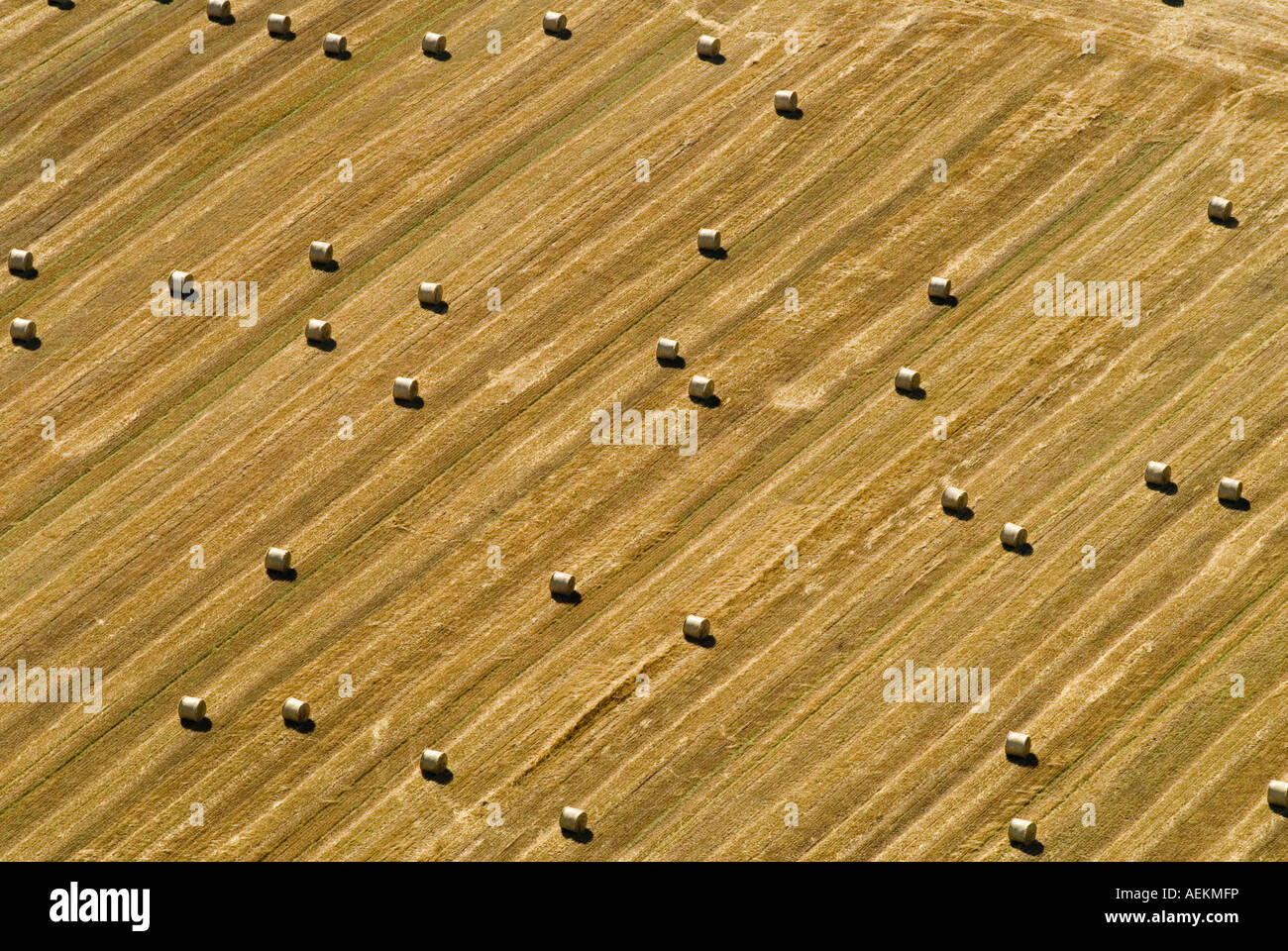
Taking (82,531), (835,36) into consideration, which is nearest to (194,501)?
(82,531)

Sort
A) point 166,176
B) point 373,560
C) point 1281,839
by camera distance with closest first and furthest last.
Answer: point 1281,839
point 373,560
point 166,176

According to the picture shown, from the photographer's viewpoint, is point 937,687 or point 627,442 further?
point 627,442

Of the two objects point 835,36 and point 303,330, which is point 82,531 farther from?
point 835,36

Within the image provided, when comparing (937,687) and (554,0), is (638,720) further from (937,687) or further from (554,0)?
(554,0)

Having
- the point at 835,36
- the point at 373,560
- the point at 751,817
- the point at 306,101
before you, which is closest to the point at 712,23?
the point at 835,36

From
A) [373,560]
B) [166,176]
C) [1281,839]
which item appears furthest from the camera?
[166,176]

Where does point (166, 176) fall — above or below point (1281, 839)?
above
